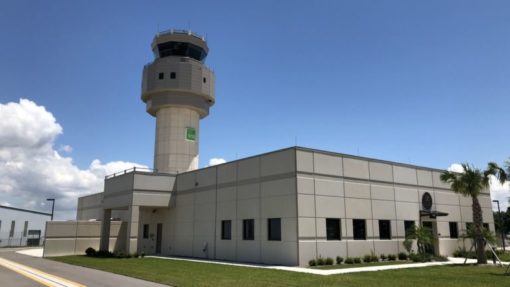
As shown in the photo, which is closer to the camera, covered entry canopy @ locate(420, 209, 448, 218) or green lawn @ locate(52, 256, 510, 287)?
green lawn @ locate(52, 256, 510, 287)

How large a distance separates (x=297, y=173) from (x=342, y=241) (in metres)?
5.72

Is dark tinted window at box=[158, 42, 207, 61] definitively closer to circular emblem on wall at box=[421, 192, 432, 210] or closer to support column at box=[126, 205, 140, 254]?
support column at box=[126, 205, 140, 254]

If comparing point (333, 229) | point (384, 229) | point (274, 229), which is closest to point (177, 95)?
point (274, 229)

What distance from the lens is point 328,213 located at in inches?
1082

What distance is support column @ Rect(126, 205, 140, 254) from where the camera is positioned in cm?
3462

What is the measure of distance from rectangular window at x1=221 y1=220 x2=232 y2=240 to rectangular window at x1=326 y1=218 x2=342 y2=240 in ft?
25.2

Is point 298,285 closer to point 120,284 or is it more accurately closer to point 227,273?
point 227,273

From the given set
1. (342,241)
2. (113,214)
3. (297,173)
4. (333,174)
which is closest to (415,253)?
(342,241)

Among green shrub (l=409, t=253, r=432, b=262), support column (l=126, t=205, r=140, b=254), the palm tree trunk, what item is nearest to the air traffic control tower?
support column (l=126, t=205, r=140, b=254)

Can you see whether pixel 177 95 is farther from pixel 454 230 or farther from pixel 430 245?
pixel 454 230

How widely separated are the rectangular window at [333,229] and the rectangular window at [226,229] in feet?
25.2

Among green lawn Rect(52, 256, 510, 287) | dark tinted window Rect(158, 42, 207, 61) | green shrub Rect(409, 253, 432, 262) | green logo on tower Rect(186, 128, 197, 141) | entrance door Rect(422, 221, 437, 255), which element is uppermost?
dark tinted window Rect(158, 42, 207, 61)

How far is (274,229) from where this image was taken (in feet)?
89.6

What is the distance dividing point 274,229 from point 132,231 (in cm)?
Answer: 1419
